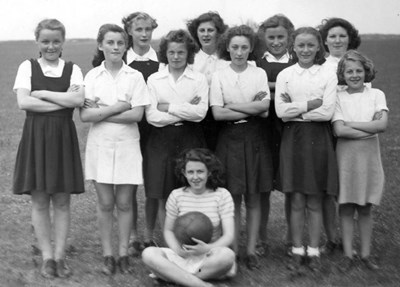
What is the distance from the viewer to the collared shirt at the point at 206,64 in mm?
6578

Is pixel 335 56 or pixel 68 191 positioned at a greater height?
pixel 335 56

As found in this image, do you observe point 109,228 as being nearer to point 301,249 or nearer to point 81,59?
point 301,249

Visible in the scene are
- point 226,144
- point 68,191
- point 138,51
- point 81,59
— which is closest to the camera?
point 68,191

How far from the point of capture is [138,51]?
21.8 feet

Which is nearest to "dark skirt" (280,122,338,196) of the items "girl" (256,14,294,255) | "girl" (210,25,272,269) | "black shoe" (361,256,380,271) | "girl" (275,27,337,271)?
"girl" (275,27,337,271)

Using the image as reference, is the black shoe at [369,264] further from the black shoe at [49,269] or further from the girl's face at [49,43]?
the girl's face at [49,43]

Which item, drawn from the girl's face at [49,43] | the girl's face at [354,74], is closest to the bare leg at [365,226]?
the girl's face at [354,74]

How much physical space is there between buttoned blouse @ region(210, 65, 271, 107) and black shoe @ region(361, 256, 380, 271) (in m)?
1.62

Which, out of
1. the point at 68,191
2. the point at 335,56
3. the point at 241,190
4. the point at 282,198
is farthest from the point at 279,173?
the point at 282,198

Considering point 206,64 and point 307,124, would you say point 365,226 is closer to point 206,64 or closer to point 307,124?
point 307,124

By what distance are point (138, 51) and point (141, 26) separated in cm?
25

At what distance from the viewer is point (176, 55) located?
610cm

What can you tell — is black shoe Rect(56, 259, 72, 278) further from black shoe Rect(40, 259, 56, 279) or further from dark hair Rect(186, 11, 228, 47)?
dark hair Rect(186, 11, 228, 47)

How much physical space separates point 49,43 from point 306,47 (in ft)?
6.97
